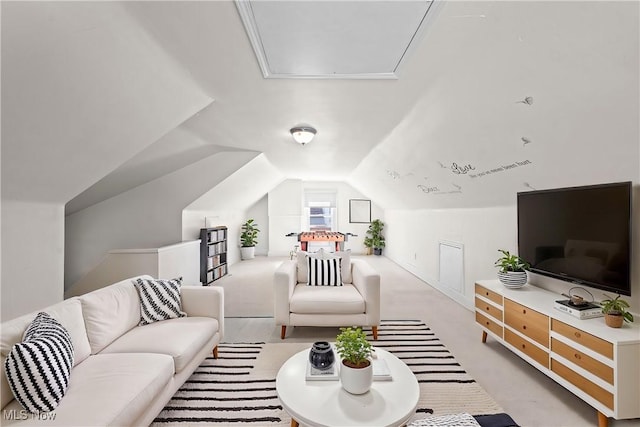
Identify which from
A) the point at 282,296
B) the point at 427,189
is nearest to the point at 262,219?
the point at 427,189

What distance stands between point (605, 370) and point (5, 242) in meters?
4.07

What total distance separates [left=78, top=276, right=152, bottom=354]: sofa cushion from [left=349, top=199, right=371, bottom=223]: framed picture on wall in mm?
7124

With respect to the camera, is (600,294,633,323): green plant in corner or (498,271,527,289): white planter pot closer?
(600,294,633,323): green plant in corner

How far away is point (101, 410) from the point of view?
1.33m

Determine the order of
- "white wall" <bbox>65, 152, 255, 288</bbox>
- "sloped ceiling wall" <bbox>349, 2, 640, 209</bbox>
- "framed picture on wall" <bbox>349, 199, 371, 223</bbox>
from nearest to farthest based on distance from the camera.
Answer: "sloped ceiling wall" <bbox>349, 2, 640, 209</bbox>, "white wall" <bbox>65, 152, 255, 288</bbox>, "framed picture on wall" <bbox>349, 199, 371, 223</bbox>

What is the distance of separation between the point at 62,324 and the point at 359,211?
310 inches

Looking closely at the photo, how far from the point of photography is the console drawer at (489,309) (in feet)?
8.95

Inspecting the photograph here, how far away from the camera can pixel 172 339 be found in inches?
81.5

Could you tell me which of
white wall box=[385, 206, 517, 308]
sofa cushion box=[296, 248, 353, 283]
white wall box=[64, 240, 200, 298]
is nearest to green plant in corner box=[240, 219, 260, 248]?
white wall box=[385, 206, 517, 308]

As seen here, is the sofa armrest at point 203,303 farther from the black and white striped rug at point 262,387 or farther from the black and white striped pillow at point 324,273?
the black and white striped pillow at point 324,273

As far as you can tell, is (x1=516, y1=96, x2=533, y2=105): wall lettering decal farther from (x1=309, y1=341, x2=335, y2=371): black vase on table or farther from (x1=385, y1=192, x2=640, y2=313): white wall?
(x1=309, y1=341, x2=335, y2=371): black vase on table

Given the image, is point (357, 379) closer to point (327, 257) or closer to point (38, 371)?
point (38, 371)

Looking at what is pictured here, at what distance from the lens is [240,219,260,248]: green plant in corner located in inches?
323

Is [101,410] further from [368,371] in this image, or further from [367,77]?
[367,77]
